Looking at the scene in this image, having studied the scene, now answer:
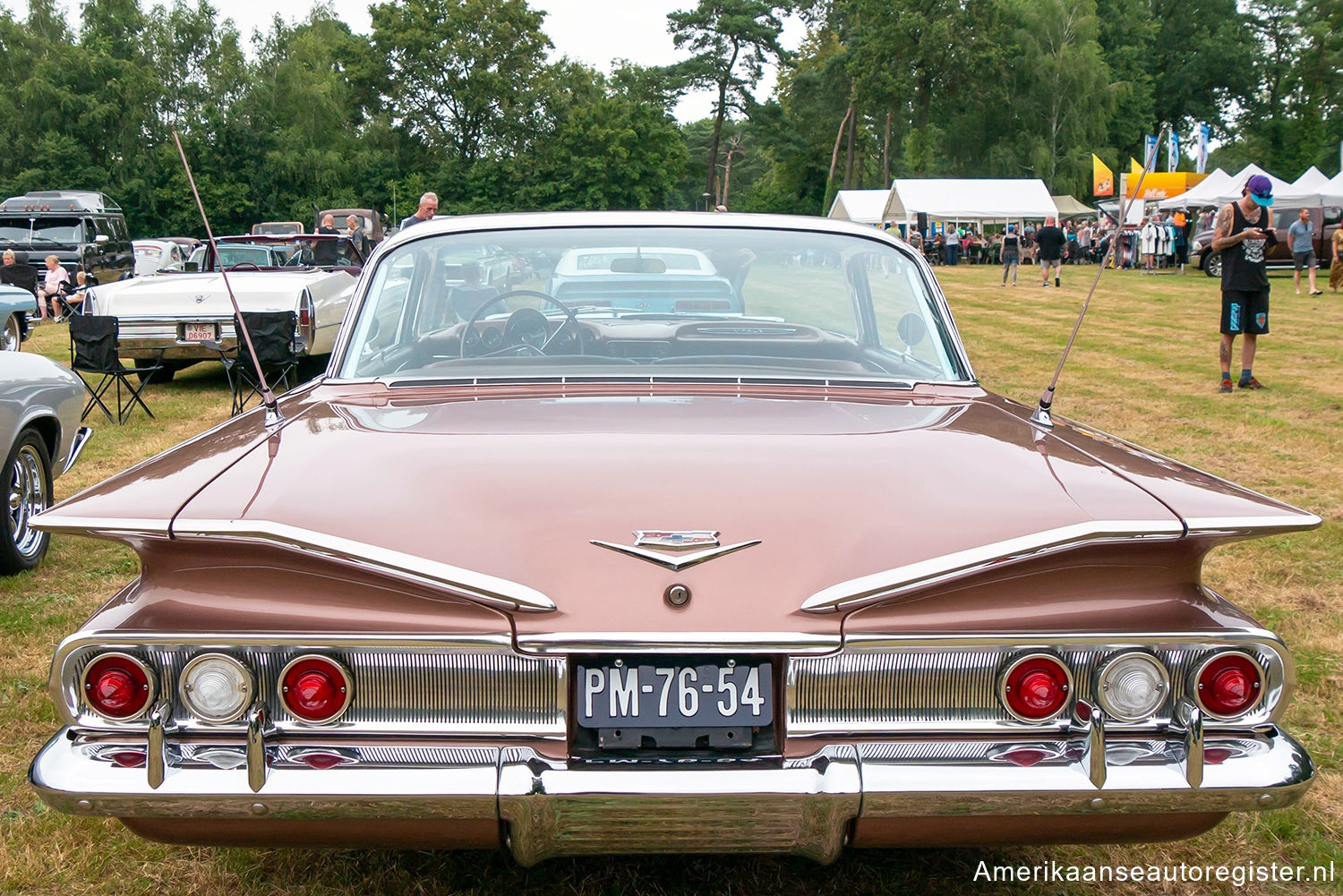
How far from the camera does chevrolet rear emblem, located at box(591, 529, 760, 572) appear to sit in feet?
6.74

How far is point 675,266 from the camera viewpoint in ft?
14.0

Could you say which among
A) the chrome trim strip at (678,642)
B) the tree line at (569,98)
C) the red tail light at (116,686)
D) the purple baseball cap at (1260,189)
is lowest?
the red tail light at (116,686)

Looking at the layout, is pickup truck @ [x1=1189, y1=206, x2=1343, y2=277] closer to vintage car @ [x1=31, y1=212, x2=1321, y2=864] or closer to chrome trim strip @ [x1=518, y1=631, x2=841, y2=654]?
vintage car @ [x1=31, y1=212, x2=1321, y2=864]

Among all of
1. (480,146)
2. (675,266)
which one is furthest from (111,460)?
(480,146)

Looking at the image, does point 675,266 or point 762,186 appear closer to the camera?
point 675,266

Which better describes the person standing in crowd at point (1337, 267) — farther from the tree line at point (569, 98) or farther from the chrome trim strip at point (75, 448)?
the tree line at point (569, 98)

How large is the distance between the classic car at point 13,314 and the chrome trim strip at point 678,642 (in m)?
13.3

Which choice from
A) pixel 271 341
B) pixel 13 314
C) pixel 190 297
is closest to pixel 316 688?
pixel 271 341

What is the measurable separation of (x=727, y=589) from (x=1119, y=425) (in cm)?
834

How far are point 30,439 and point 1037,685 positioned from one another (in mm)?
4883

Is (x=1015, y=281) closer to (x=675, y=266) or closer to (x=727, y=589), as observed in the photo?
(x=675, y=266)

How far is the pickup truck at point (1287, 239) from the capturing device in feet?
98.7

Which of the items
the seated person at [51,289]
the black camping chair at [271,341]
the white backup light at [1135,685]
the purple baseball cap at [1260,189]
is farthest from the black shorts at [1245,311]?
the seated person at [51,289]

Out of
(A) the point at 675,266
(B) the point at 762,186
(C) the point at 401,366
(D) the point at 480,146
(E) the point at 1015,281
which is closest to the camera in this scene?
(C) the point at 401,366
